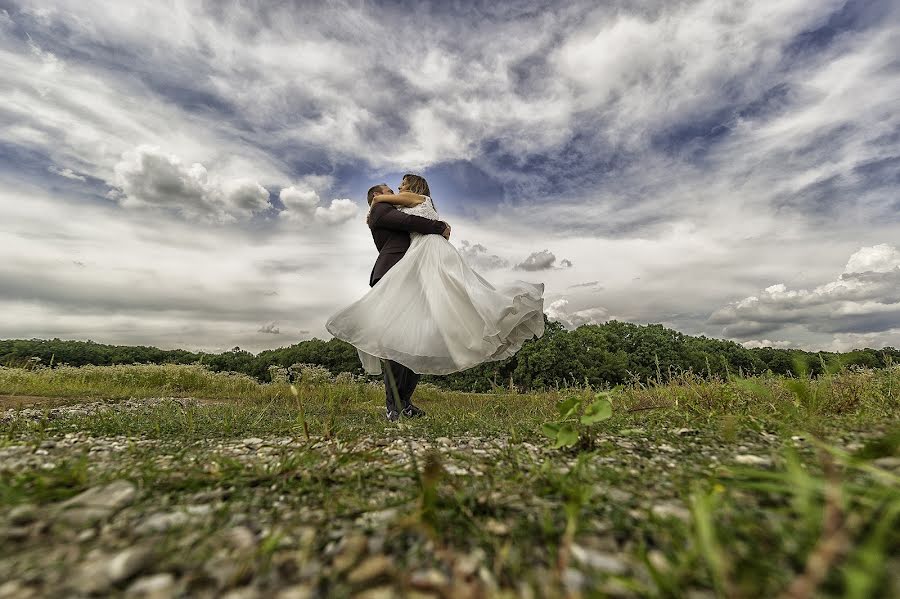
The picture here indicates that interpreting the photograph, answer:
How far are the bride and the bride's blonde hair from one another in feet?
4.79

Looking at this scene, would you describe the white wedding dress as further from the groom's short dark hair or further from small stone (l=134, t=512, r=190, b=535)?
small stone (l=134, t=512, r=190, b=535)

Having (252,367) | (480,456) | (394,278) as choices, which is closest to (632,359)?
(252,367)

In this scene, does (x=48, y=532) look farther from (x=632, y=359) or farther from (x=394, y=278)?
(x=632, y=359)

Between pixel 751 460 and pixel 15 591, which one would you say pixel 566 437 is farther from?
pixel 15 591

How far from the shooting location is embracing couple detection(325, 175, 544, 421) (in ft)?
21.3

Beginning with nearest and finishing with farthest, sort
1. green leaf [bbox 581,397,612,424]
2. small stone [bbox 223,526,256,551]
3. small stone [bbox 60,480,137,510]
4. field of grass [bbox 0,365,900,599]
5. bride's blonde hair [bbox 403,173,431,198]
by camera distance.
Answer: field of grass [bbox 0,365,900,599] < small stone [bbox 223,526,256,551] < small stone [bbox 60,480,137,510] < green leaf [bbox 581,397,612,424] < bride's blonde hair [bbox 403,173,431,198]

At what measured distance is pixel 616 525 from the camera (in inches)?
62.9

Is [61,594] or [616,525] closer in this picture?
[61,594]

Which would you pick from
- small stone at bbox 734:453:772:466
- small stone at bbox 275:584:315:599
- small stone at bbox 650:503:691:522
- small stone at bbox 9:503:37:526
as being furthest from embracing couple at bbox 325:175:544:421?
small stone at bbox 275:584:315:599

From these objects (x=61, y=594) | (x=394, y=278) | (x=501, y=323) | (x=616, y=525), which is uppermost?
(x=394, y=278)

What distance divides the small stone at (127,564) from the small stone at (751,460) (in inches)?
106

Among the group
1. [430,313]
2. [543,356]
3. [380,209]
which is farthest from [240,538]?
[543,356]

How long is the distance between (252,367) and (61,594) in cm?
5859

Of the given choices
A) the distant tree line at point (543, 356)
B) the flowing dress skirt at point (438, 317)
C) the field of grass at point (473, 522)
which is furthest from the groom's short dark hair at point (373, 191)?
the distant tree line at point (543, 356)
